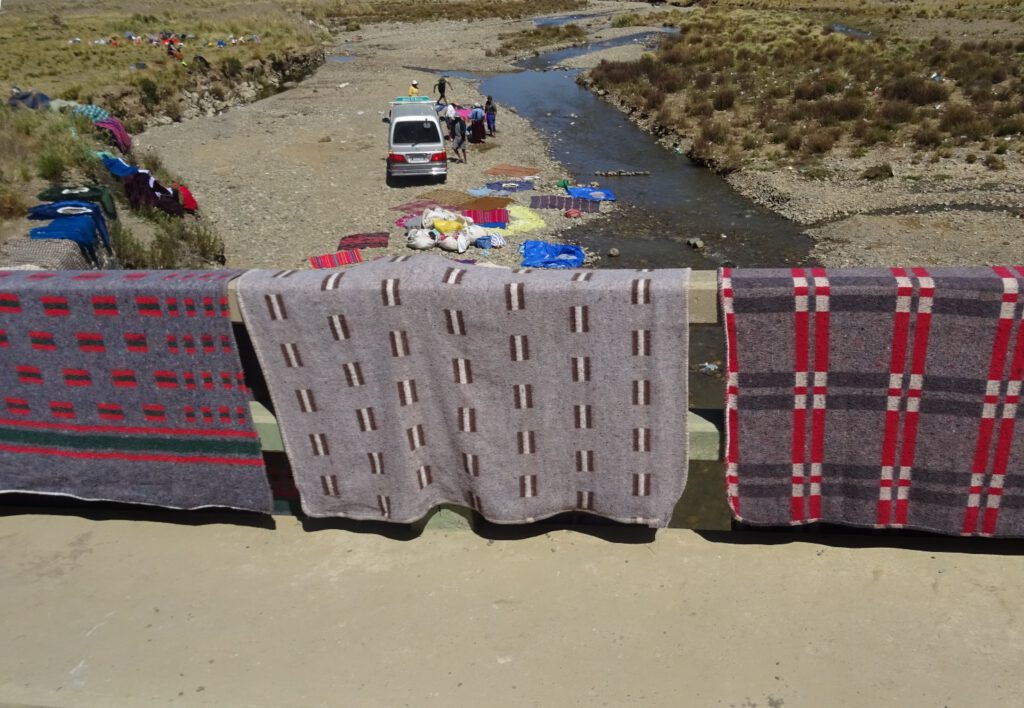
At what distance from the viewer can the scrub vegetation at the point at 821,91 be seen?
24656mm

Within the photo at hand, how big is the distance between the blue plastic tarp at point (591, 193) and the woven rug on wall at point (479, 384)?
62.6 feet

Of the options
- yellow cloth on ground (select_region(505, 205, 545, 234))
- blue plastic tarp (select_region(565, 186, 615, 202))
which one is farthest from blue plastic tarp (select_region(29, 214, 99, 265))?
blue plastic tarp (select_region(565, 186, 615, 202))

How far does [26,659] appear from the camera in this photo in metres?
3.32

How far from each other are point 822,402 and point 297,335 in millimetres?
2276

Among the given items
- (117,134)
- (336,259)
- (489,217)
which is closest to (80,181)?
(336,259)

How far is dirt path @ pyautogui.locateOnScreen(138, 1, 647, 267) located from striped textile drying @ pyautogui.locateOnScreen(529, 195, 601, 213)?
0.40m

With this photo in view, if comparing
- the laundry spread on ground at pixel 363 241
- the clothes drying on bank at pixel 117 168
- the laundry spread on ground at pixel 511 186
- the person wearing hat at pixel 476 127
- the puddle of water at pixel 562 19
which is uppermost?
the clothes drying on bank at pixel 117 168

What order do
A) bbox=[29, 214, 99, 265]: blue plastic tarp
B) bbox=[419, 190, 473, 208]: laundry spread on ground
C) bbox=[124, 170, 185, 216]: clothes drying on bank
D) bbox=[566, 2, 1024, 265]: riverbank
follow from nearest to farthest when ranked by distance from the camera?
1. bbox=[29, 214, 99, 265]: blue plastic tarp
2. bbox=[124, 170, 185, 216]: clothes drying on bank
3. bbox=[566, 2, 1024, 265]: riverbank
4. bbox=[419, 190, 473, 208]: laundry spread on ground

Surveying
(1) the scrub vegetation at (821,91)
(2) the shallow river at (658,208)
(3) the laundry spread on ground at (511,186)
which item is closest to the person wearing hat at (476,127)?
(2) the shallow river at (658,208)

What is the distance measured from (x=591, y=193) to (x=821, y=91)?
44.8 ft

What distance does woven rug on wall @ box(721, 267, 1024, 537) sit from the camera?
9.71 ft

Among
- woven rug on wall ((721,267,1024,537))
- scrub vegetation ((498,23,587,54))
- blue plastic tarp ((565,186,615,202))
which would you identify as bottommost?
blue plastic tarp ((565,186,615,202))

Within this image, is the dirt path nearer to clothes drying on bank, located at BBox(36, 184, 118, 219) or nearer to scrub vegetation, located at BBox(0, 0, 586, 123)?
clothes drying on bank, located at BBox(36, 184, 118, 219)

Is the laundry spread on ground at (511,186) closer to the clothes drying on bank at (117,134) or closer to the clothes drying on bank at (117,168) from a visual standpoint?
the clothes drying on bank at (117,168)
